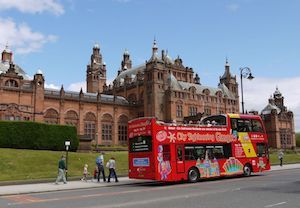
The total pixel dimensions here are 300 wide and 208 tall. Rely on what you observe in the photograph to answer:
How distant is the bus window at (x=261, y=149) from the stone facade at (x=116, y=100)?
2870 centimetres

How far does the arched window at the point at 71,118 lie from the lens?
216 ft

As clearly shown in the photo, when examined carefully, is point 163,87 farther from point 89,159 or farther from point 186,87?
point 89,159

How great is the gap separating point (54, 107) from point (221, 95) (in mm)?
44139

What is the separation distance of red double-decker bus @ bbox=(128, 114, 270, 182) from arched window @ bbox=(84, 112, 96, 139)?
43.0 meters

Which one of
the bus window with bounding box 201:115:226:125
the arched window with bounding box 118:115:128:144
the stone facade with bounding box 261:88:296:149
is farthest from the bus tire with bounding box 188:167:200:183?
the stone facade with bounding box 261:88:296:149

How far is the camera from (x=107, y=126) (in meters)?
71.5

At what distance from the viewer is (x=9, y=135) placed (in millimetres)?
42625

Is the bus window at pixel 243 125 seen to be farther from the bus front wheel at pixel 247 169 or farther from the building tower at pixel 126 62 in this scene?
the building tower at pixel 126 62

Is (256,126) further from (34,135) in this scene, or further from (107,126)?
(107,126)

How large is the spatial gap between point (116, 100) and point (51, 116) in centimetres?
1688

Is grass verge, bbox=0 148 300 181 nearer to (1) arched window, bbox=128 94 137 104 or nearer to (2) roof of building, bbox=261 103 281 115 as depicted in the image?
(1) arched window, bbox=128 94 137 104

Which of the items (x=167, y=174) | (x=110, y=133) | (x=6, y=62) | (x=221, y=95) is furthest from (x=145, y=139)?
(x=221, y=95)

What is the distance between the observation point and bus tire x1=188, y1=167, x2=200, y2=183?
24.2m

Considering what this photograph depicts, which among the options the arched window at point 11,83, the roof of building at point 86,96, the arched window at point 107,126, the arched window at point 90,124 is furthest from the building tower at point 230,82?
the arched window at point 11,83
